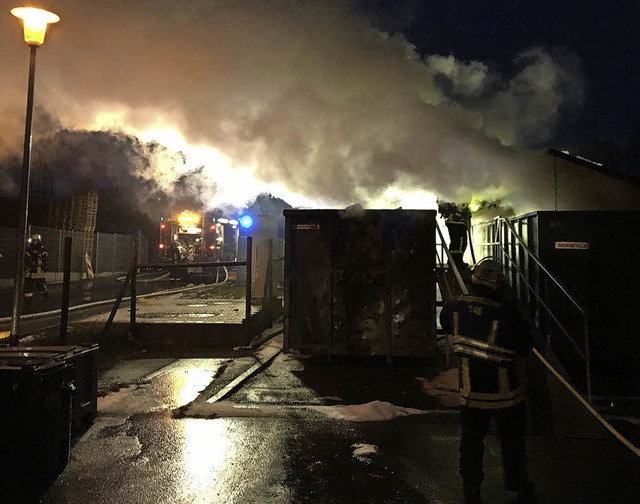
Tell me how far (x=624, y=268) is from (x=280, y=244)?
6.90m

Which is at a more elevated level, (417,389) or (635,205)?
(635,205)

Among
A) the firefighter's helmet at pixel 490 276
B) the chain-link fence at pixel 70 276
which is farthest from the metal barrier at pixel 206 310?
the firefighter's helmet at pixel 490 276

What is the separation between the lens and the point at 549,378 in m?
4.75

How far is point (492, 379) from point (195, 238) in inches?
814

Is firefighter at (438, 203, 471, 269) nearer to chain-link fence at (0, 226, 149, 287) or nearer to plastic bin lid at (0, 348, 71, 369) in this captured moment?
plastic bin lid at (0, 348, 71, 369)

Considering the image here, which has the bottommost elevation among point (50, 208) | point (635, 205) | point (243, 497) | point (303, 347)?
point (243, 497)

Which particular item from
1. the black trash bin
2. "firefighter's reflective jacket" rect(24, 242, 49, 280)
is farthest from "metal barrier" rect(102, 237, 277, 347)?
the black trash bin

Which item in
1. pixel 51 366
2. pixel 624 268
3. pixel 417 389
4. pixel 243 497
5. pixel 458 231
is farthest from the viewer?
pixel 458 231

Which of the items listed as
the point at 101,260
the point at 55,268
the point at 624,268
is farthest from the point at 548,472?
the point at 101,260

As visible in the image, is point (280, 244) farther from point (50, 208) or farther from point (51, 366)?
point (50, 208)

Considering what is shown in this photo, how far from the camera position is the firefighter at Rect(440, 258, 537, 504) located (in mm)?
3301

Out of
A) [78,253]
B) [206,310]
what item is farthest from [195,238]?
[206,310]

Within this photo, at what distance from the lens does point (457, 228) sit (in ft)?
27.4

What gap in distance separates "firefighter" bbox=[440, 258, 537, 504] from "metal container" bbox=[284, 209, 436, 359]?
3324 millimetres
